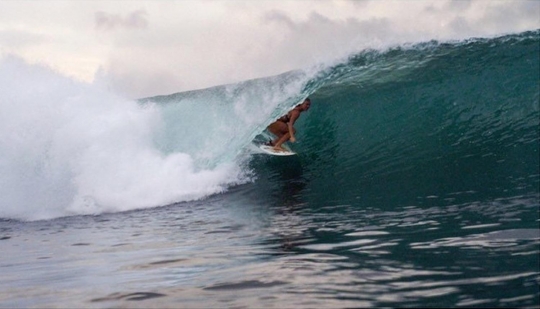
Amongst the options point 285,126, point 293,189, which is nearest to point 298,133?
point 285,126

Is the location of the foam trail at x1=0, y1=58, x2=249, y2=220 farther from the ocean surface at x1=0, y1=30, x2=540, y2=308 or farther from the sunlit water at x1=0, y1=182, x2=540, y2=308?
the sunlit water at x1=0, y1=182, x2=540, y2=308

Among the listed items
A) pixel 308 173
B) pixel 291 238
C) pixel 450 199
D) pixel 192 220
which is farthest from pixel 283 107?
pixel 291 238

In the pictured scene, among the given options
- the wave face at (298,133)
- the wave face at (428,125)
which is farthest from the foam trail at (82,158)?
the wave face at (428,125)

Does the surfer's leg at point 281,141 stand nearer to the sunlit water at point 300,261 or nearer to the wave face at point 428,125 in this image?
the wave face at point 428,125

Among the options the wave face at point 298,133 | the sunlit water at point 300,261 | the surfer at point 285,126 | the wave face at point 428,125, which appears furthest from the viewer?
the surfer at point 285,126

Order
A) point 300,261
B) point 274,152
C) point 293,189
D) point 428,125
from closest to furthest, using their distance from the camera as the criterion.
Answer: point 300,261 < point 293,189 < point 428,125 < point 274,152

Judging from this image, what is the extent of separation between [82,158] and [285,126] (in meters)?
3.90

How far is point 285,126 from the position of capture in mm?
11867

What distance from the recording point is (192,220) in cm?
731

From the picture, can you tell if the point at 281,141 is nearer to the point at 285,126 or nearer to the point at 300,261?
the point at 285,126

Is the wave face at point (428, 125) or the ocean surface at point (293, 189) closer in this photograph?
the ocean surface at point (293, 189)

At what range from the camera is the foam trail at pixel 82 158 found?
991 cm

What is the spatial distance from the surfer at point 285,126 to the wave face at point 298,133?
0.21 m

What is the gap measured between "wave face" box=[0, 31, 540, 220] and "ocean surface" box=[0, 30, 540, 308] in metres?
0.04
